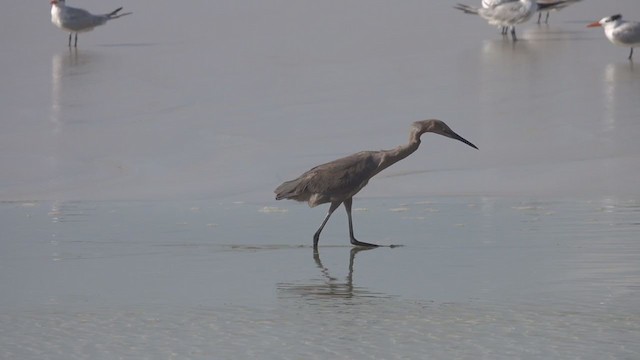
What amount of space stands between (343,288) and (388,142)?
206 inches

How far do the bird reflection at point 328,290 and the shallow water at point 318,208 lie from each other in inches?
1.0

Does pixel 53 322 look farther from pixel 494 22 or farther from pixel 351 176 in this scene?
pixel 494 22

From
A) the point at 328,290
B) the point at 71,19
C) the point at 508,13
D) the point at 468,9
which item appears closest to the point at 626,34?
the point at 508,13

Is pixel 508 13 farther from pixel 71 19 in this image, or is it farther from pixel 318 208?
pixel 318 208

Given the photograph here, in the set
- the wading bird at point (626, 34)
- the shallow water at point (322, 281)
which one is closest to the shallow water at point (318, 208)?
the shallow water at point (322, 281)

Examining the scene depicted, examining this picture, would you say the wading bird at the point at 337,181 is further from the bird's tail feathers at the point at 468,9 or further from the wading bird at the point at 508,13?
the bird's tail feathers at the point at 468,9

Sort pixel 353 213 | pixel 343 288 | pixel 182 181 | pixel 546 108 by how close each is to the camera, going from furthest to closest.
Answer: pixel 546 108 < pixel 182 181 < pixel 353 213 < pixel 343 288

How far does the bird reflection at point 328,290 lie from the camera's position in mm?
7375

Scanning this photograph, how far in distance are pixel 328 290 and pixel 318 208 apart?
122 inches

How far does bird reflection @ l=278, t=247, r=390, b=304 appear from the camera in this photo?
738cm

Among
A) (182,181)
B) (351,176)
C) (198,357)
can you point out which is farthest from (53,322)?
(182,181)

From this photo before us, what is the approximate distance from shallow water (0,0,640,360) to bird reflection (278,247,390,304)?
0.03 m

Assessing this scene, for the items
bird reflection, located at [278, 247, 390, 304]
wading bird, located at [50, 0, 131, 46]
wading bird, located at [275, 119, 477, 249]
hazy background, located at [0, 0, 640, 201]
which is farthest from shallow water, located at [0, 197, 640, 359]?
wading bird, located at [50, 0, 131, 46]

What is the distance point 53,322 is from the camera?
22.6ft
